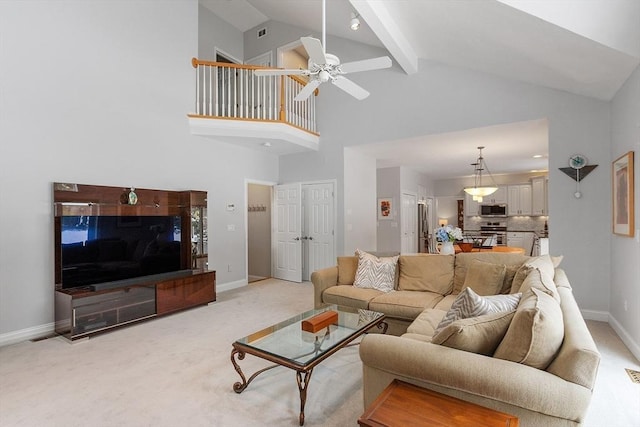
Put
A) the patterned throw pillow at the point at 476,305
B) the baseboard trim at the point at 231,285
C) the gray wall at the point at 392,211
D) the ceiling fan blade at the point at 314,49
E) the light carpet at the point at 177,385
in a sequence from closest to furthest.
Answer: the patterned throw pillow at the point at 476,305 → the light carpet at the point at 177,385 → the ceiling fan blade at the point at 314,49 → the baseboard trim at the point at 231,285 → the gray wall at the point at 392,211

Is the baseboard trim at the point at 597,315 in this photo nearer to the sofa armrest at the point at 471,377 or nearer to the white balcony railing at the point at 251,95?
the sofa armrest at the point at 471,377

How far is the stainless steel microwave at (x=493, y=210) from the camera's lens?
947cm

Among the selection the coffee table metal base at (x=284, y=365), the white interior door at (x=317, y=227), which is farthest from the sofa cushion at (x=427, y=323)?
the white interior door at (x=317, y=227)

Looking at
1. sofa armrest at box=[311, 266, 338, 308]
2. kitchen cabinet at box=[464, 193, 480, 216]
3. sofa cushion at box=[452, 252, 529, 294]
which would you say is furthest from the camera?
kitchen cabinet at box=[464, 193, 480, 216]

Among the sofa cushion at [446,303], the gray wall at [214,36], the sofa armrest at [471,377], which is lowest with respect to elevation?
the sofa cushion at [446,303]

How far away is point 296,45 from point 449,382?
6980mm

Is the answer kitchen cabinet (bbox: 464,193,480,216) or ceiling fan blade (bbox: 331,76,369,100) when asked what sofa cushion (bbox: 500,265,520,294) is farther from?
kitchen cabinet (bbox: 464,193,480,216)

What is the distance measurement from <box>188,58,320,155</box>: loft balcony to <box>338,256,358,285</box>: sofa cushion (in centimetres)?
253

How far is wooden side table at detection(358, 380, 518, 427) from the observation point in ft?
3.96

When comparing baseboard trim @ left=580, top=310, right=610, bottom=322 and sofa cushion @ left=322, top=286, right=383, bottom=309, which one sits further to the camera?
baseboard trim @ left=580, top=310, right=610, bottom=322

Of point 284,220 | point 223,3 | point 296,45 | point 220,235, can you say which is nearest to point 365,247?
point 284,220

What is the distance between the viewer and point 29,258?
354 centimetres

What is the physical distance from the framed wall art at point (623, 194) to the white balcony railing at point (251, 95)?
4303mm

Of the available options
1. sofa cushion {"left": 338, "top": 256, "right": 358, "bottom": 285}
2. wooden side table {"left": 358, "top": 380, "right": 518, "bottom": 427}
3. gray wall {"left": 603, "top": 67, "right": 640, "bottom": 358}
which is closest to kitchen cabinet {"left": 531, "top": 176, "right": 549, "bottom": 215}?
gray wall {"left": 603, "top": 67, "right": 640, "bottom": 358}
